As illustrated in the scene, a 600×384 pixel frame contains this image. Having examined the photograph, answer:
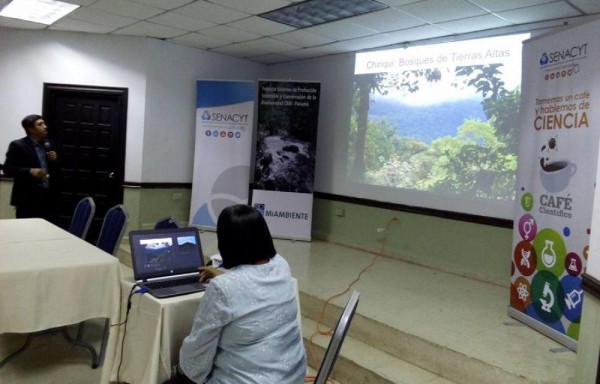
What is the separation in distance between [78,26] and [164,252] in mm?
3941

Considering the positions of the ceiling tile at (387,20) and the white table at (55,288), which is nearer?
the white table at (55,288)

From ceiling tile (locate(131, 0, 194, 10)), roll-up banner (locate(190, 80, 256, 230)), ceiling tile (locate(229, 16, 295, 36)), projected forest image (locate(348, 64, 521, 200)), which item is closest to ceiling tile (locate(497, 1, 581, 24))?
projected forest image (locate(348, 64, 521, 200))

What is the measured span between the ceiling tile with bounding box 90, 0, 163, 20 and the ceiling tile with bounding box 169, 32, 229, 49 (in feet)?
2.41

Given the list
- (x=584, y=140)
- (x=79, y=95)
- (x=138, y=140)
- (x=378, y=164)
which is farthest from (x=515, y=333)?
(x=79, y=95)

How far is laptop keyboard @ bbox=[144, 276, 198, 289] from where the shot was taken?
203 cm

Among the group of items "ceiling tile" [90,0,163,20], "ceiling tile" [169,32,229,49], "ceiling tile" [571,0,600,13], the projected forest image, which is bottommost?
the projected forest image

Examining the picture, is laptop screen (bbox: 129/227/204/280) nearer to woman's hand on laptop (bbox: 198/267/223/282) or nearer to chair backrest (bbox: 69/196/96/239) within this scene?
woman's hand on laptop (bbox: 198/267/223/282)

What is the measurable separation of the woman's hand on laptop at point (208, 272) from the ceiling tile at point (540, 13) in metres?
3.14

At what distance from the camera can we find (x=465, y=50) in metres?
4.27

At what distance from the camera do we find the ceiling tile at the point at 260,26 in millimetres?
4336

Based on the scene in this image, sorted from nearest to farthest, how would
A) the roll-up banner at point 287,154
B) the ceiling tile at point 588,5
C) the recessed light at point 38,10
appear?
the ceiling tile at point 588,5 < the recessed light at point 38,10 < the roll-up banner at point 287,154

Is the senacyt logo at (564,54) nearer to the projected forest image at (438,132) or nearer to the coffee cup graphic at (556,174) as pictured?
the coffee cup graphic at (556,174)

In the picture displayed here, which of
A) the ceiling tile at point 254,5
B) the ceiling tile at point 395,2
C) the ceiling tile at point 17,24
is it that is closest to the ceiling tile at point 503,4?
the ceiling tile at point 395,2

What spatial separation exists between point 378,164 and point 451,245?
1.27m
